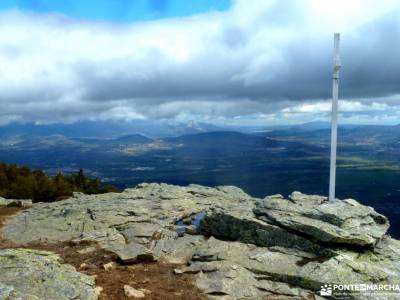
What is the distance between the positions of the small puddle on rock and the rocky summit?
8cm

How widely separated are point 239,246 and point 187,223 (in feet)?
29.1

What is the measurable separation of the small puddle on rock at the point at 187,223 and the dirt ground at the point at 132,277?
6.62 metres

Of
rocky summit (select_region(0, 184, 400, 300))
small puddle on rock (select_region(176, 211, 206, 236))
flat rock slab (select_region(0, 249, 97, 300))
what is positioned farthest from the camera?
small puddle on rock (select_region(176, 211, 206, 236))

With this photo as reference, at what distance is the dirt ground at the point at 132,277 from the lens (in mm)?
18516

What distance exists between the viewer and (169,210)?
121 ft

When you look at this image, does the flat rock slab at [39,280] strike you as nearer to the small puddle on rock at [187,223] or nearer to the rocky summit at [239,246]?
the rocky summit at [239,246]

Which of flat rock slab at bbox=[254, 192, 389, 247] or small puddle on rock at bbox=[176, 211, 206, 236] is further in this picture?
small puddle on rock at bbox=[176, 211, 206, 236]

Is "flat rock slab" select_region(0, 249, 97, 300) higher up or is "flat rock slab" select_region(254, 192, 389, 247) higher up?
"flat rock slab" select_region(254, 192, 389, 247)

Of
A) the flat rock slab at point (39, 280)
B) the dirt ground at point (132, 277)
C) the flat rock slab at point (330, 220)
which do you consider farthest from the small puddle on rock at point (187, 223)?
the flat rock slab at point (39, 280)

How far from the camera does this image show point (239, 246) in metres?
24.2

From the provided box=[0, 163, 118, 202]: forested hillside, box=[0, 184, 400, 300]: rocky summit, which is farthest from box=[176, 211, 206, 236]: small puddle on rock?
box=[0, 163, 118, 202]: forested hillside

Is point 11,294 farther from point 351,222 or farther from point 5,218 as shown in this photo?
point 5,218

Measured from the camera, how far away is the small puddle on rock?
29.6 metres

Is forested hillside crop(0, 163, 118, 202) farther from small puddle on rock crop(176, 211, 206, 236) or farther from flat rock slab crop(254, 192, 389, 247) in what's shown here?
flat rock slab crop(254, 192, 389, 247)
